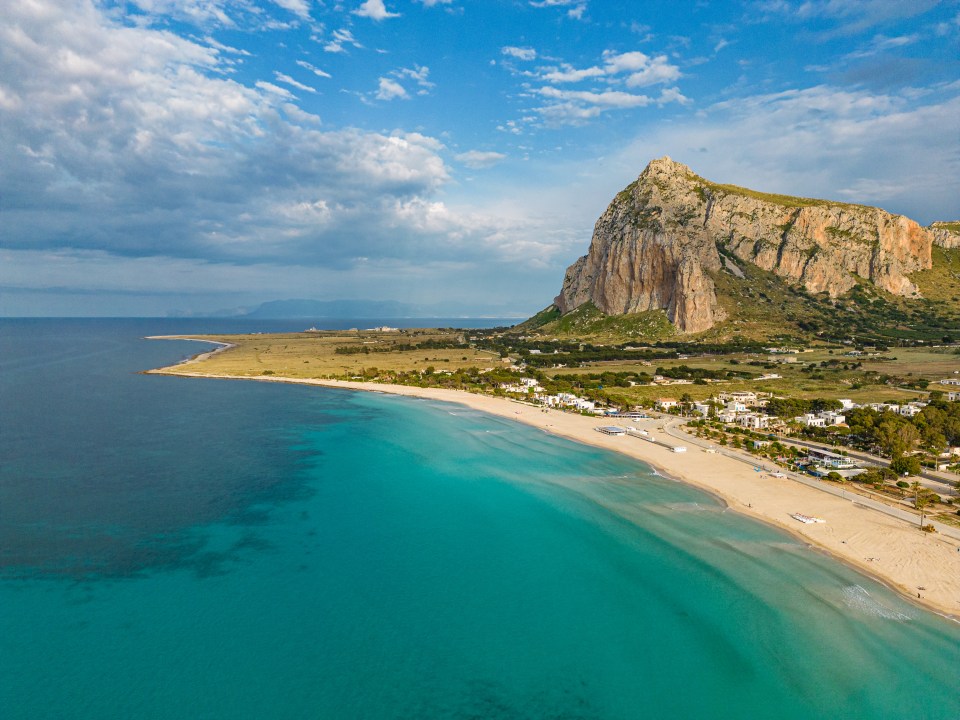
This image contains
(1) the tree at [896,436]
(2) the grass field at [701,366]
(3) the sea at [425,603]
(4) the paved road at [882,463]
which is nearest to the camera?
(3) the sea at [425,603]

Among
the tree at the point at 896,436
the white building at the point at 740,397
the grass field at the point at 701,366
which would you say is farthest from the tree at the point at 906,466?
the grass field at the point at 701,366

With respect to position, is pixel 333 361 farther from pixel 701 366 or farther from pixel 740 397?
pixel 740 397

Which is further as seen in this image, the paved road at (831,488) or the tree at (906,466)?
the tree at (906,466)

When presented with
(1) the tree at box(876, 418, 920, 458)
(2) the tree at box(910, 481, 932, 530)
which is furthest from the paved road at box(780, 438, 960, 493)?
(2) the tree at box(910, 481, 932, 530)

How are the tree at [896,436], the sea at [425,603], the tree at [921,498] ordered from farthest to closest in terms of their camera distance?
the tree at [896,436]
the tree at [921,498]
the sea at [425,603]

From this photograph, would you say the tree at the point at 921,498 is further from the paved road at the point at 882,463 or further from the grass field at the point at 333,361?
the grass field at the point at 333,361

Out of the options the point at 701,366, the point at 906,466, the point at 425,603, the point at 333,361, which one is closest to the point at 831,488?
the point at 906,466
